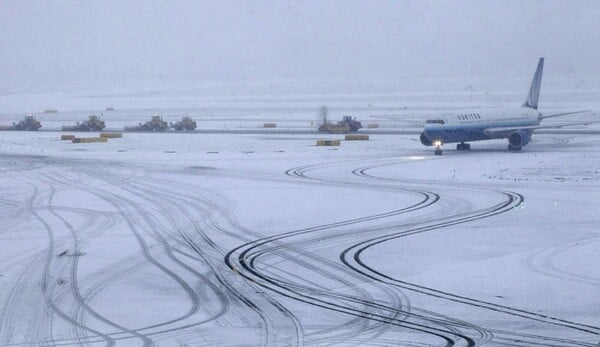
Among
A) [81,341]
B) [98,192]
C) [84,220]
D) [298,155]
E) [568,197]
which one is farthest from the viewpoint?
[298,155]

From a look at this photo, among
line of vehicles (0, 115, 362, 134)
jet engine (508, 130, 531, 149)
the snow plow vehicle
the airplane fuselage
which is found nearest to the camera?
the airplane fuselage

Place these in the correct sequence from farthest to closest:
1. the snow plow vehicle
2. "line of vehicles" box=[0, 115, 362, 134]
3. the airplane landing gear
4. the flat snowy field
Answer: "line of vehicles" box=[0, 115, 362, 134] → the snow plow vehicle → the airplane landing gear → the flat snowy field

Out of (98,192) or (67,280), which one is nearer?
(67,280)

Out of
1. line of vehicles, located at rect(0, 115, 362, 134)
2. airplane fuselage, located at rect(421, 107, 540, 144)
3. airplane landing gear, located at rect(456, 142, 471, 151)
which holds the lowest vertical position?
airplane landing gear, located at rect(456, 142, 471, 151)

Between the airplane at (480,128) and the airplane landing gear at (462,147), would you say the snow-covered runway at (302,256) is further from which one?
the airplane landing gear at (462,147)

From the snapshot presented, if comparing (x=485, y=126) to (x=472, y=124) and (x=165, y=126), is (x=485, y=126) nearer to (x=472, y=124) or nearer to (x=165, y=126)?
(x=472, y=124)

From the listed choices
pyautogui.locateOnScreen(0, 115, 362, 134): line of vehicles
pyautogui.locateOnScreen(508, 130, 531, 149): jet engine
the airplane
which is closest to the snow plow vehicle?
pyautogui.locateOnScreen(0, 115, 362, 134): line of vehicles

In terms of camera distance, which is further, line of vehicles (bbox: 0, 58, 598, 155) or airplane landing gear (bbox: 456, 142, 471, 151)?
airplane landing gear (bbox: 456, 142, 471, 151)

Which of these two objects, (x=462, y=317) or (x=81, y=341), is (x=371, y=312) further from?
(x=81, y=341)

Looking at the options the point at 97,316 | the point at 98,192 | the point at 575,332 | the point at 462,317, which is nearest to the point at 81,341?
the point at 97,316

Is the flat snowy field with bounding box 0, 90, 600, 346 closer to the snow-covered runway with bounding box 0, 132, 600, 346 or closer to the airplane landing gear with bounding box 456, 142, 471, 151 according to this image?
the snow-covered runway with bounding box 0, 132, 600, 346
